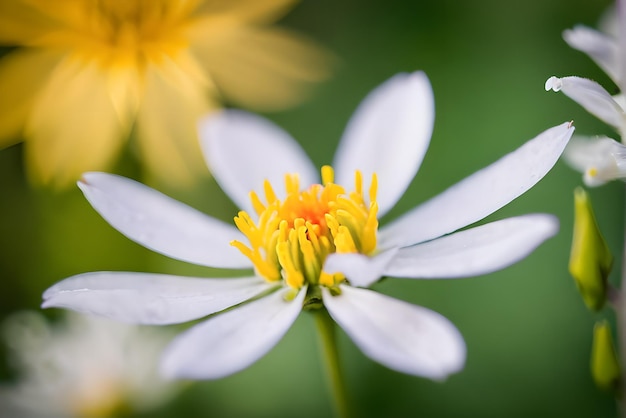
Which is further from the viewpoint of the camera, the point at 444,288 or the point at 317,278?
the point at 444,288

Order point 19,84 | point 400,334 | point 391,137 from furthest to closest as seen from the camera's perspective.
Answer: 1. point 19,84
2. point 391,137
3. point 400,334

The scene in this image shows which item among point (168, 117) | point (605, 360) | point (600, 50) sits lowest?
point (605, 360)

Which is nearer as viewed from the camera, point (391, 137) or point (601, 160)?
point (601, 160)

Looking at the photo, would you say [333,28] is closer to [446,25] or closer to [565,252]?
[446,25]

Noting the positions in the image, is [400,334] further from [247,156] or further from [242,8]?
[242,8]

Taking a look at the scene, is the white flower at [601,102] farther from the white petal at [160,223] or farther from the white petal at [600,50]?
the white petal at [160,223]

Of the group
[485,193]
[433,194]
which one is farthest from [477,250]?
[433,194]

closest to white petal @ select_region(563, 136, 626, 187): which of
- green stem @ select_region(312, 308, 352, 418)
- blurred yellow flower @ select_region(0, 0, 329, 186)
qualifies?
green stem @ select_region(312, 308, 352, 418)

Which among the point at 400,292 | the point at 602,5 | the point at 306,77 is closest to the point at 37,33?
the point at 306,77
